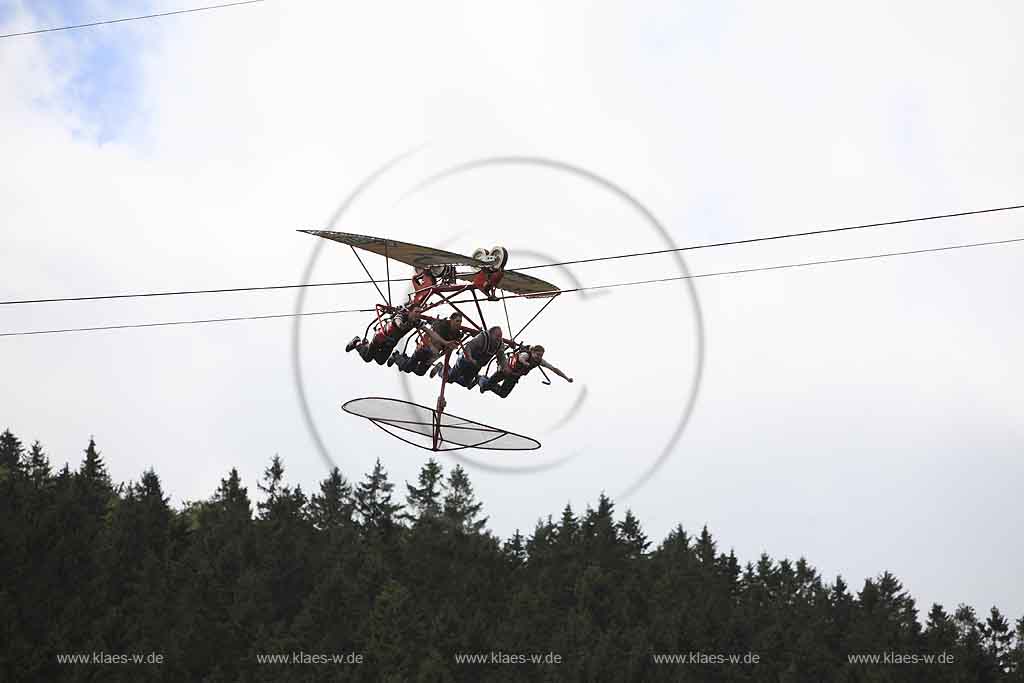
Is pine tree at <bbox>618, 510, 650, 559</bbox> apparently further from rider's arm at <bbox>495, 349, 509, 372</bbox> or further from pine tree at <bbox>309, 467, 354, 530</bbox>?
rider's arm at <bbox>495, 349, 509, 372</bbox>

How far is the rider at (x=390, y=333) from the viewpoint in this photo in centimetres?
2820

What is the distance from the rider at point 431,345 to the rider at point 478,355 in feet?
2.01

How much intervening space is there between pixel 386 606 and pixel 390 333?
67514 millimetres

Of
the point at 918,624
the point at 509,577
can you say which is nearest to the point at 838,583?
the point at 918,624

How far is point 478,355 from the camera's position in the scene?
2655 cm

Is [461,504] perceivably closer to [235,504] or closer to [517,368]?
[235,504]

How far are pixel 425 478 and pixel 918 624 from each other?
54.1 metres

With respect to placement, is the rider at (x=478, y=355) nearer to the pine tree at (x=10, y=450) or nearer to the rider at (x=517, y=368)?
the rider at (x=517, y=368)

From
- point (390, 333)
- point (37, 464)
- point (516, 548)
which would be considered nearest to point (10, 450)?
point (37, 464)

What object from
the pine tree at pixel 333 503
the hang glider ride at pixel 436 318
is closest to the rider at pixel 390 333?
the hang glider ride at pixel 436 318

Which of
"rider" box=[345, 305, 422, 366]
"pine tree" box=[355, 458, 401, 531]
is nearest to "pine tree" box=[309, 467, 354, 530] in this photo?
"pine tree" box=[355, 458, 401, 531]

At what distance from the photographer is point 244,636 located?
3627 inches

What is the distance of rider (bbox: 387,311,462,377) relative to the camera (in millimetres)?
27422

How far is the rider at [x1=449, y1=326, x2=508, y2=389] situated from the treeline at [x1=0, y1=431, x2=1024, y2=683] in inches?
2403
